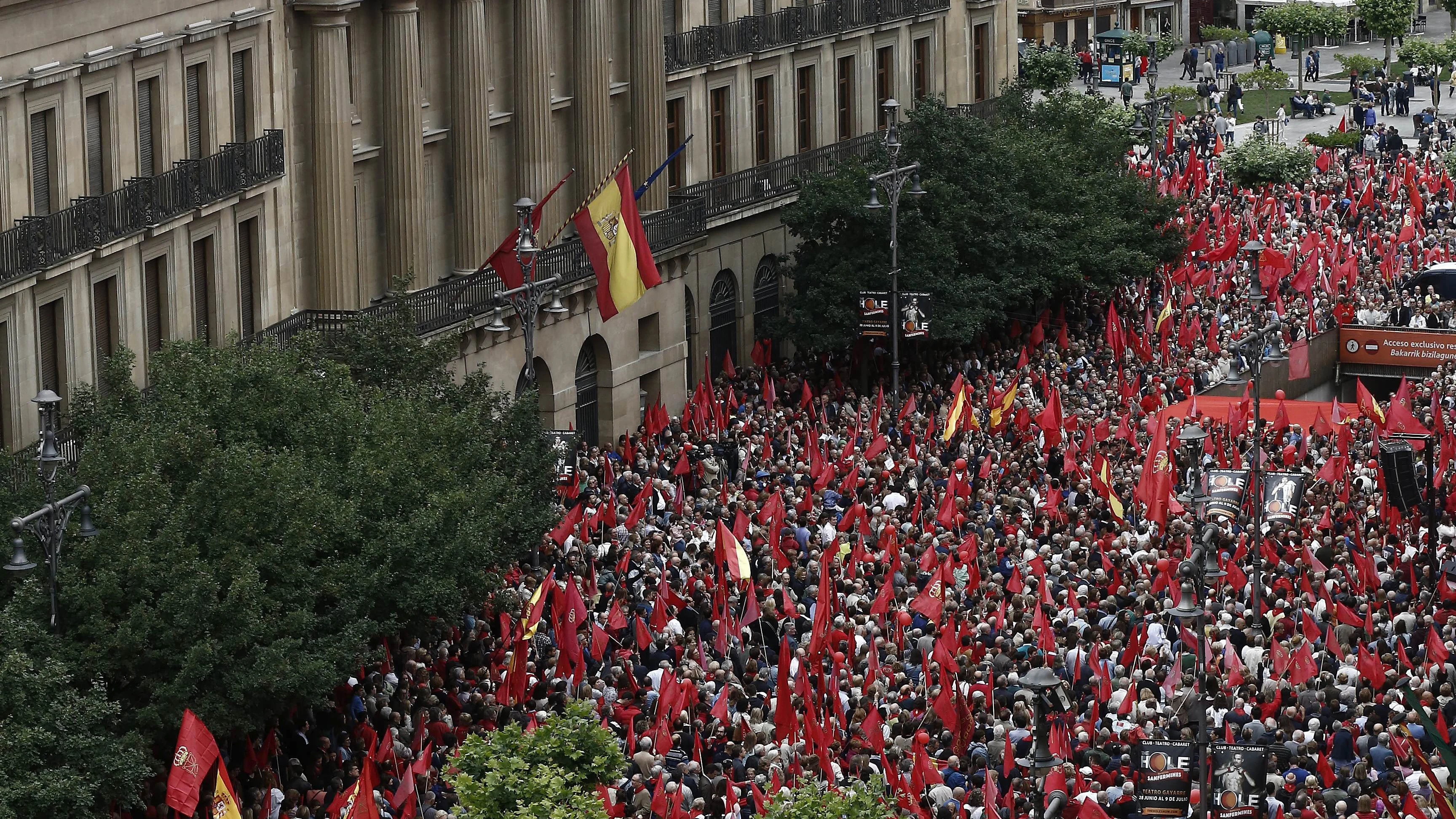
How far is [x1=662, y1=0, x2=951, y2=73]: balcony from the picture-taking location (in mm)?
61875

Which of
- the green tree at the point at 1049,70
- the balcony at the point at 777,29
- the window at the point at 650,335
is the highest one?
the balcony at the point at 777,29

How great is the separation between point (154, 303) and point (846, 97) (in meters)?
26.5

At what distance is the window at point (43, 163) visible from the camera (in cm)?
4253

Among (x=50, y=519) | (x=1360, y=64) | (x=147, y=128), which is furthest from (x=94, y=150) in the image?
(x=1360, y=64)

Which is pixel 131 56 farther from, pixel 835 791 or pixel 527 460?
pixel 835 791

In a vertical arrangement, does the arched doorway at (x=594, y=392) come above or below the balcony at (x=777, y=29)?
below

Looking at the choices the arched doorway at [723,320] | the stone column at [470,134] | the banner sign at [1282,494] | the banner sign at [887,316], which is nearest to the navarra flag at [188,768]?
the banner sign at [1282,494]

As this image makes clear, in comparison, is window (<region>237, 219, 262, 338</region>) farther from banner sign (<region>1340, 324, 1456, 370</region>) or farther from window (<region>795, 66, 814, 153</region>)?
banner sign (<region>1340, 324, 1456, 370</region>)

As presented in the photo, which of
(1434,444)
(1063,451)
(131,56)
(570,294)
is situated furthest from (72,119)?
(1434,444)

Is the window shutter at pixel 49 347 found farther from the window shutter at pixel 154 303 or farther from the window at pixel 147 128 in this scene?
the window at pixel 147 128

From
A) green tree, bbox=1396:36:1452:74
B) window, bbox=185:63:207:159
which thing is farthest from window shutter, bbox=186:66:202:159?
green tree, bbox=1396:36:1452:74

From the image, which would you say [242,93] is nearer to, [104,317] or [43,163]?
[104,317]

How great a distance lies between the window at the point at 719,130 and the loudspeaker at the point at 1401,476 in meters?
23.1

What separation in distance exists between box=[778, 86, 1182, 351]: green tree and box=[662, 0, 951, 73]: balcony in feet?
11.6
